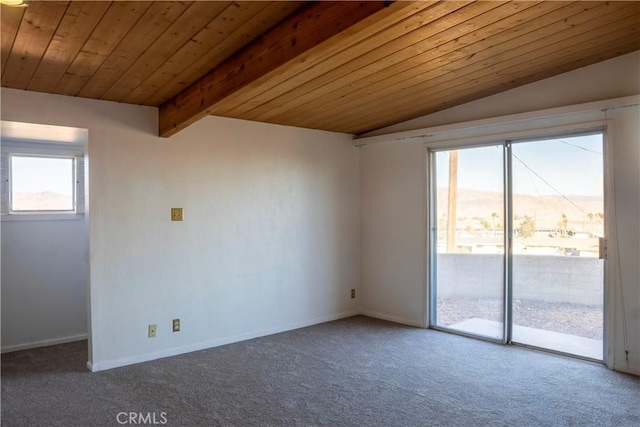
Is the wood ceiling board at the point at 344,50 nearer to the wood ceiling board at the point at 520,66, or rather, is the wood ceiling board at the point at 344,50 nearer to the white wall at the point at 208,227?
the white wall at the point at 208,227

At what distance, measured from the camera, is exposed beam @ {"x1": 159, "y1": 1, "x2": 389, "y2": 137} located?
2.12m

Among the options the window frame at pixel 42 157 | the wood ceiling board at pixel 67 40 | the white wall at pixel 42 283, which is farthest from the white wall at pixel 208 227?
the white wall at pixel 42 283

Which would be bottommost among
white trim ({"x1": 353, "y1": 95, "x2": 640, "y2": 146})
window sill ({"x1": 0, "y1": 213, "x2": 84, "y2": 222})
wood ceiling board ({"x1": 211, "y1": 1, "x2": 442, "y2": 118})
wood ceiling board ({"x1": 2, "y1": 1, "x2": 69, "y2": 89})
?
window sill ({"x1": 0, "y1": 213, "x2": 84, "y2": 222})

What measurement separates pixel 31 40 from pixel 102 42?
0.37 meters

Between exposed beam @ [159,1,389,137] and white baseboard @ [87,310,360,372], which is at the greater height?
exposed beam @ [159,1,389,137]

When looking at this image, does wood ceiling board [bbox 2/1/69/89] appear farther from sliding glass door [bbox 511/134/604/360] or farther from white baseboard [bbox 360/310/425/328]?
white baseboard [bbox 360/310/425/328]

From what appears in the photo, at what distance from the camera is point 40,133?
12.5ft

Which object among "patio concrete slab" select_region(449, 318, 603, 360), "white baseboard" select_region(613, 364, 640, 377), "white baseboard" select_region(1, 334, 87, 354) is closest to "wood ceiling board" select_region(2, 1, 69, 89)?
"white baseboard" select_region(1, 334, 87, 354)

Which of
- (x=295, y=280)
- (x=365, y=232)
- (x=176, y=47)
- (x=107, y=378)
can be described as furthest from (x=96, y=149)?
(x=365, y=232)

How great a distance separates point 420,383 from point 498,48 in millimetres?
2530

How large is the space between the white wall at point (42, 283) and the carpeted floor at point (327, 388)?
0.92ft

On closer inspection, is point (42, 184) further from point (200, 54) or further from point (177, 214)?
point (200, 54)

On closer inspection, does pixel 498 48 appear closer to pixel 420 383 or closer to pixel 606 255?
pixel 606 255

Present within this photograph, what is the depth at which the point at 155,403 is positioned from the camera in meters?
2.98
